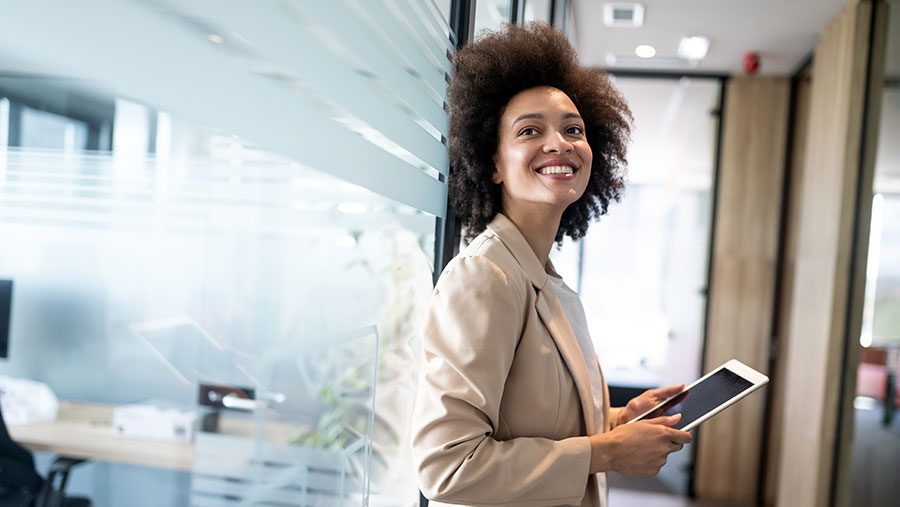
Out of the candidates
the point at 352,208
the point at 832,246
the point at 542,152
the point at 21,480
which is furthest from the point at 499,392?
the point at 832,246

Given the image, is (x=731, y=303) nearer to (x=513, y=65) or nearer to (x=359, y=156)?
(x=513, y=65)

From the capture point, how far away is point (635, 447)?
1011 mm

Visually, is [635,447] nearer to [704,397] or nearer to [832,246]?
[704,397]

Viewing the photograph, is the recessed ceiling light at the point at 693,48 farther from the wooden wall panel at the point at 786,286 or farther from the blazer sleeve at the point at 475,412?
the blazer sleeve at the point at 475,412

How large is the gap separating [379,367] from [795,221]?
4242 mm

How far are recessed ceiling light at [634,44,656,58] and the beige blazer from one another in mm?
3638

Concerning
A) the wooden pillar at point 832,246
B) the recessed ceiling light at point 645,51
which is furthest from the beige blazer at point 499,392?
the recessed ceiling light at point 645,51

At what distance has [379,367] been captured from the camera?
3.62ft

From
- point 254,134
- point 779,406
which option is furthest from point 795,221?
A: point 254,134

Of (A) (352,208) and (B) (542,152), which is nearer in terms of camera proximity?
(A) (352,208)

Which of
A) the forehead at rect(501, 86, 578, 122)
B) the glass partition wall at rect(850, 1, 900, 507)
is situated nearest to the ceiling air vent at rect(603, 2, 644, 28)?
the glass partition wall at rect(850, 1, 900, 507)

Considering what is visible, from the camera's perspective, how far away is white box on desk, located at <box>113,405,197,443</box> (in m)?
0.41

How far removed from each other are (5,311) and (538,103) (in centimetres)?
94

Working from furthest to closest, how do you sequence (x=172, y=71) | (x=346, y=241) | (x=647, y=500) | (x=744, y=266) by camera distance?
(x=744, y=266) → (x=647, y=500) → (x=346, y=241) → (x=172, y=71)
